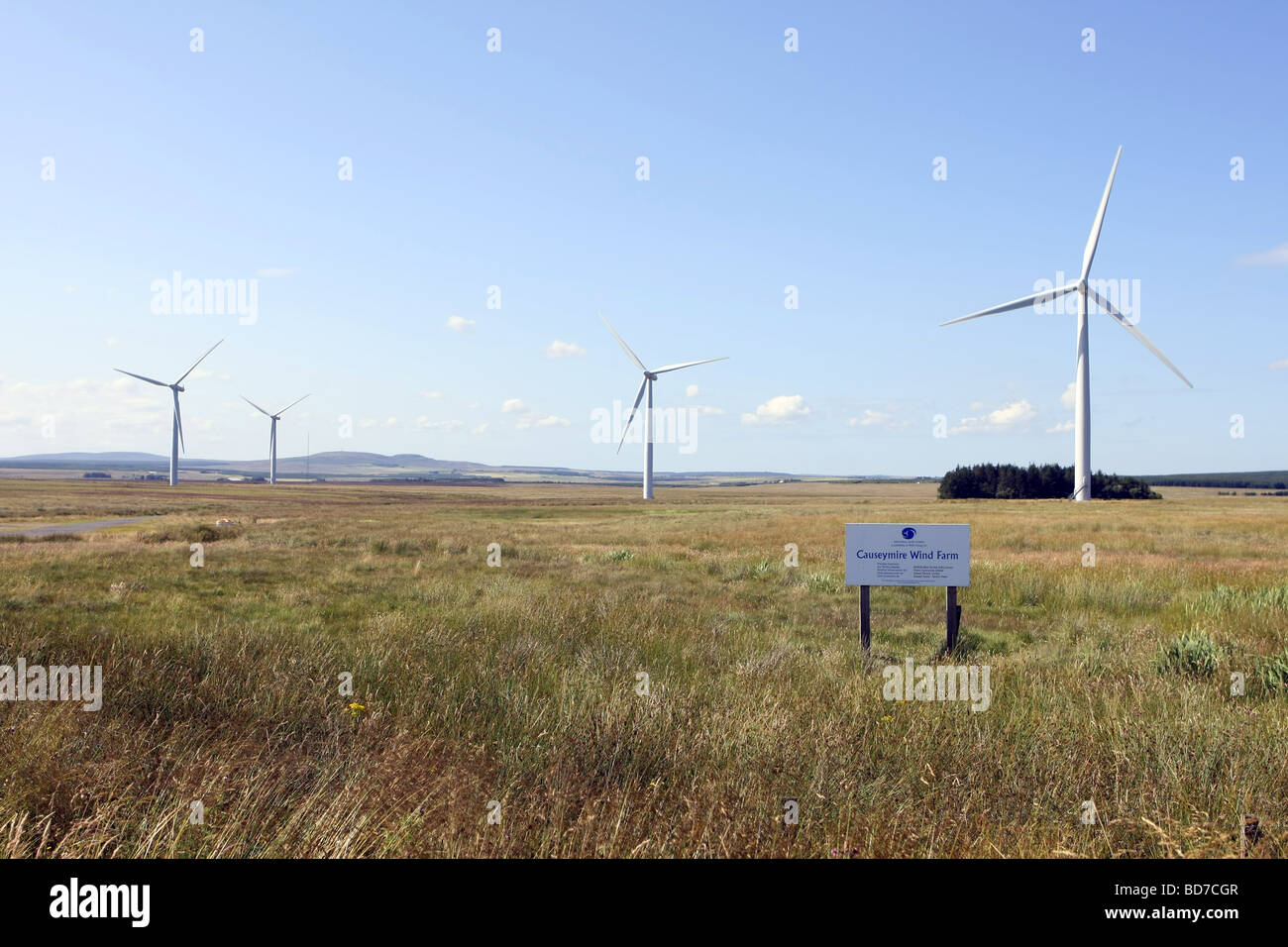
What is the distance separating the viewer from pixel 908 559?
10711mm

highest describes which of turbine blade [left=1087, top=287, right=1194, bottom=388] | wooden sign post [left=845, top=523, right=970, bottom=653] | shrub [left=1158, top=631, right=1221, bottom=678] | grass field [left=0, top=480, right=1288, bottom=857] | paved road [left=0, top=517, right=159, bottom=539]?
turbine blade [left=1087, top=287, right=1194, bottom=388]

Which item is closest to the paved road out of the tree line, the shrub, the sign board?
the sign board

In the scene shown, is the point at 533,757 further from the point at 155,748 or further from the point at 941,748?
the point at 941,748

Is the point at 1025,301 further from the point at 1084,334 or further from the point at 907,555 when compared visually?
the point at 907,555

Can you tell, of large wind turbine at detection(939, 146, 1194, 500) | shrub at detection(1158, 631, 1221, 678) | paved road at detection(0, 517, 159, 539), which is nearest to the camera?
shrub at detection(1158, 631, 1221, 678)

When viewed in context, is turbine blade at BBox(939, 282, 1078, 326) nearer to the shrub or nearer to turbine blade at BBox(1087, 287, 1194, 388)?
turbine blade at BBox(1087, 287, 1194, 388)

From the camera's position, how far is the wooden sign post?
1059 cm

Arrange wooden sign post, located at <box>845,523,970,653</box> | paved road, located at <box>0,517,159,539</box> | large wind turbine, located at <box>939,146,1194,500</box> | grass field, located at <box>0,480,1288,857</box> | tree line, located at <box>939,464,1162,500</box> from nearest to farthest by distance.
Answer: grass field, located at <box>0,480,1288,857</box> → wooden sign post, located at <box>845,523,970,653</box> → paved road, located at <box>0,517,159,539</box> → large wind turbine, located at <box>939,146,1194,500</box> → tree line, located at <box>939,464,1162,500</box>

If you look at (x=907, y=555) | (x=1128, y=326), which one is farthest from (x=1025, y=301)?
(x=907, y=555)

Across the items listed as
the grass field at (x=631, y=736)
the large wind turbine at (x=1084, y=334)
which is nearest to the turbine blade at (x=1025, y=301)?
the large wind turbine at (x=1084, y=334)

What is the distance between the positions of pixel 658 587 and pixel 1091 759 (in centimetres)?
1297

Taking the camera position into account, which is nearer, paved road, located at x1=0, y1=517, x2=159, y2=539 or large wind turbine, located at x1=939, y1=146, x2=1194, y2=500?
paved road, located at x1=0, y1=517, x2=159, y2=539

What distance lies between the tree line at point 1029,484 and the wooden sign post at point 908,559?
106 m

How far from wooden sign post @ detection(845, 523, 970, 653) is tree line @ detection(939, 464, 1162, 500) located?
10624 cm
